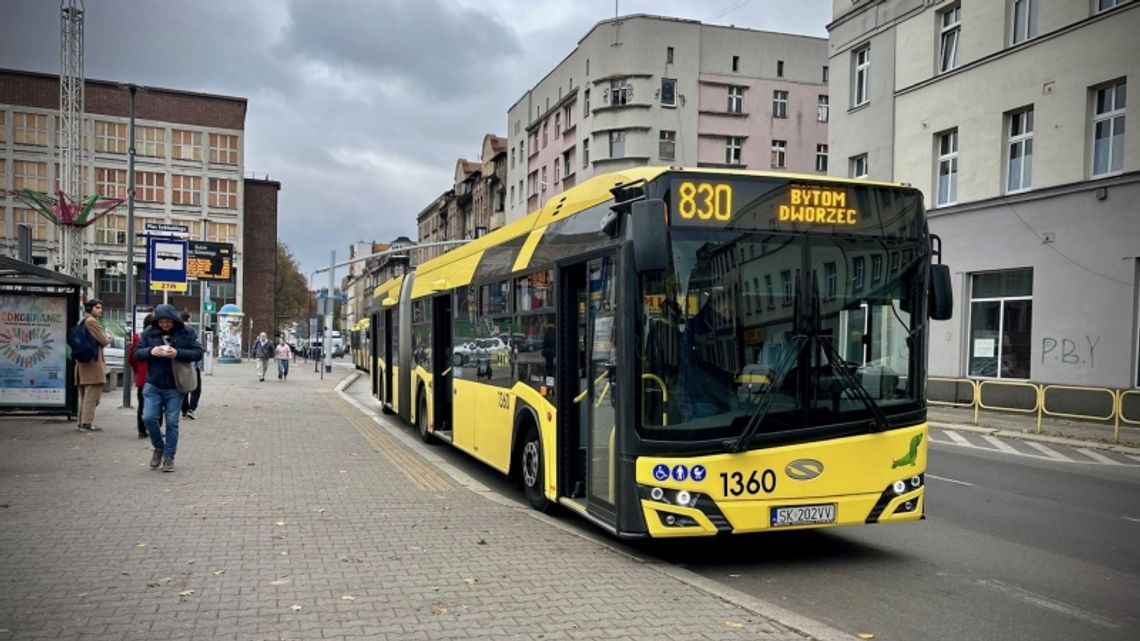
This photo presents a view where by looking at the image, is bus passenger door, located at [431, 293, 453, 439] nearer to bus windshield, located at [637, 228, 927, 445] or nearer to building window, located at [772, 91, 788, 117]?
bus windshield, located at [637, 228, 927, 445]

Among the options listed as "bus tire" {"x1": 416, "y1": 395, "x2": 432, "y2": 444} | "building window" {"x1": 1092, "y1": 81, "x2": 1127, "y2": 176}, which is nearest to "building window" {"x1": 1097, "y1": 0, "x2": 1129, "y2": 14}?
"building window" {"x1": 1092, "y1": 81, "x2": 1127, "y2": 176}

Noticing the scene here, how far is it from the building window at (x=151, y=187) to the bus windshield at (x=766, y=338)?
76575mm

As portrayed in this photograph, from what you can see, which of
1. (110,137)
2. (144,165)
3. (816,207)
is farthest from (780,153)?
(110,137)

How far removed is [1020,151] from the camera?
75.5 ft

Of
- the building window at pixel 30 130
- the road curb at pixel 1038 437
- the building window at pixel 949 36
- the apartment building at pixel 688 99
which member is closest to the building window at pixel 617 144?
the apartment building at pixel 688 99

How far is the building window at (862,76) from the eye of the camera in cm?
2884

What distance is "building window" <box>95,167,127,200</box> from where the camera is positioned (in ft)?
240

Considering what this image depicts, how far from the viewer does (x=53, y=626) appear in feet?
16.3

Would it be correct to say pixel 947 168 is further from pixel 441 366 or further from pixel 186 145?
pixel 186 145

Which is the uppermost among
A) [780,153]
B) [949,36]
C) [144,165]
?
[144,165]

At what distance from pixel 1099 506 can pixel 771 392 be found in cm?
597

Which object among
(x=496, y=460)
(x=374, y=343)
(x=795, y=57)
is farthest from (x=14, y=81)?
(x=496, y=460)

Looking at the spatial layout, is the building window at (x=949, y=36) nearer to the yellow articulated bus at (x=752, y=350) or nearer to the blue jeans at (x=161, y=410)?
the yellow articulated bus at (x=752, y=350)

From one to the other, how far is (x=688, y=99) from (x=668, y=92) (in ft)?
4.47
